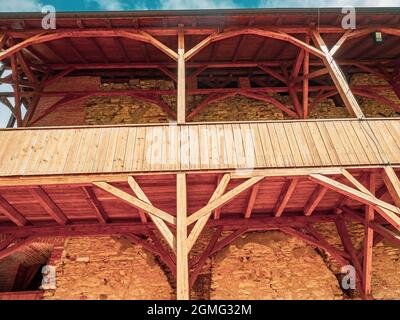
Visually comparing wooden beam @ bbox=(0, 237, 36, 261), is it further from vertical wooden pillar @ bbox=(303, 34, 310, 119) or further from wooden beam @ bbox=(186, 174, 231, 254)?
vertical wooden pillar @ bbox=(303, 34, 310, 119)

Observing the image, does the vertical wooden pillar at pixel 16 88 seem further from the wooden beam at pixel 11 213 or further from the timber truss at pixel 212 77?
the wooden beam at pixel 11 213

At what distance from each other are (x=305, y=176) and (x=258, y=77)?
549 cm

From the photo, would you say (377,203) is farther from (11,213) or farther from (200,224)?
(11,213)

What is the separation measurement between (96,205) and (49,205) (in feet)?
2.89

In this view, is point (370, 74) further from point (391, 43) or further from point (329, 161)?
point (329, 161)

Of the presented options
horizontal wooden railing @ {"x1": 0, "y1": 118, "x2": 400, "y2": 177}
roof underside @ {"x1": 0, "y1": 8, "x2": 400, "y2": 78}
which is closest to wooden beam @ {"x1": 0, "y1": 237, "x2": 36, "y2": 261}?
horizontal wooden railing @ {"x1": 0, "y1": 118, "x2": 400, "y2": 177}

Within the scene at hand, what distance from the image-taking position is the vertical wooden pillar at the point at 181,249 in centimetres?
425

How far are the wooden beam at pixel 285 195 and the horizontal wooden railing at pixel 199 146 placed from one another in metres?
0.62

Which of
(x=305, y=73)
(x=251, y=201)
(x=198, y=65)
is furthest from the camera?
(x=198, y=65)

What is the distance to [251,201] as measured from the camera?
21.3 feet

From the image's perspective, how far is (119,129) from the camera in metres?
5.83

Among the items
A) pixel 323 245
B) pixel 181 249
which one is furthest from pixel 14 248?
pixel 323 245
